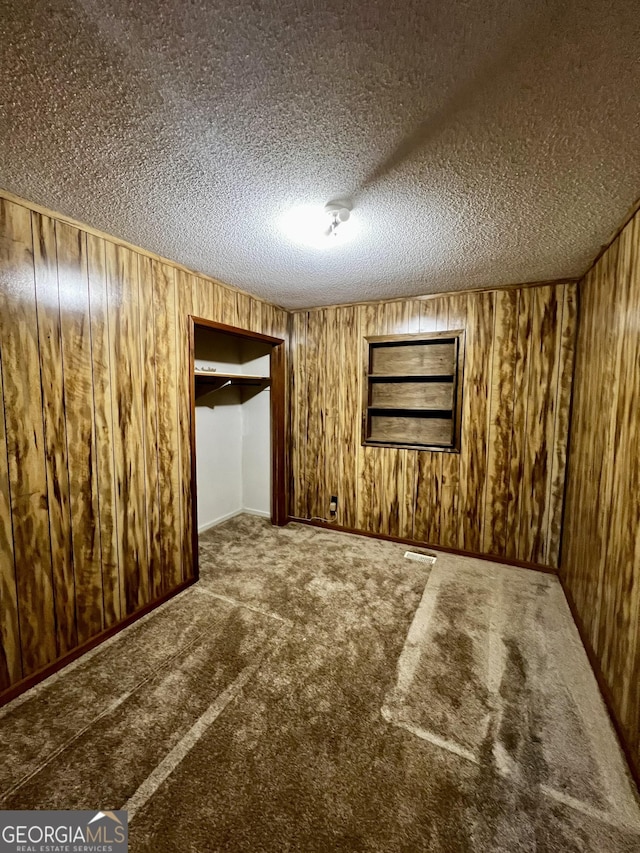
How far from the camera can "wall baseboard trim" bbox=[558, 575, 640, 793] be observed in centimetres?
126

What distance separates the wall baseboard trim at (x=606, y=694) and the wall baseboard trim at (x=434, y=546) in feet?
1.45

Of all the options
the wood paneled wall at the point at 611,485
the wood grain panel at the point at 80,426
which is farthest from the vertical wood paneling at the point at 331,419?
the wood grain panel at the point at 80,426

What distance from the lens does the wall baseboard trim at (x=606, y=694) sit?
1.26 meters

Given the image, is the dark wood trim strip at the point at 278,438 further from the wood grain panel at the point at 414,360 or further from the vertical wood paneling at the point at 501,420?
the vertical wood paneling at the point at 501,420

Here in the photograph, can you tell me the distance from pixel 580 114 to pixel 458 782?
2.30m

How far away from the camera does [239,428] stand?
4027mm

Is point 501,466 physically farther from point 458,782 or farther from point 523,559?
point 458,782

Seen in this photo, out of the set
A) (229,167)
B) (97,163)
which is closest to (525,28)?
(229,167)

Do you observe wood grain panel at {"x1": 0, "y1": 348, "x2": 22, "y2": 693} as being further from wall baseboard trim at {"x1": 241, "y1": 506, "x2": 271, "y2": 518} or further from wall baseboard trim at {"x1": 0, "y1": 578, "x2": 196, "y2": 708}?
wall baseboard trim at {"x1": 241, "y1": 506, "x2": 271, "y2": 518}

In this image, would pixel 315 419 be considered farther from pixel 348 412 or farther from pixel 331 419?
pixel 348 412

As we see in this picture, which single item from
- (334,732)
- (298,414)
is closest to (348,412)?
(298,414)

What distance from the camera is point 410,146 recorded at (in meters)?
1.20

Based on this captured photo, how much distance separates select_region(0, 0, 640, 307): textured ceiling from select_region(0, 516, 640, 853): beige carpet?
2275mm

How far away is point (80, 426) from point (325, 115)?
1805 millimetres
